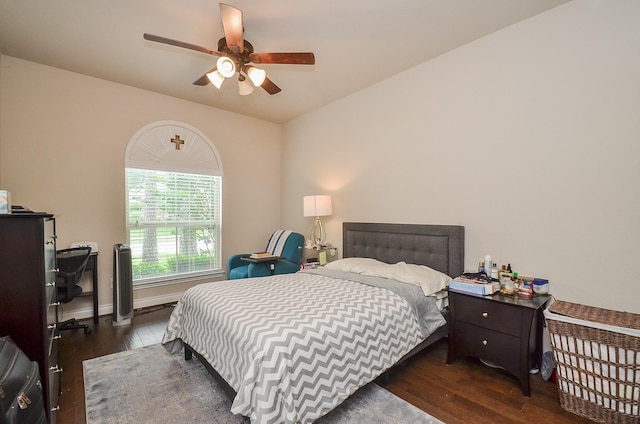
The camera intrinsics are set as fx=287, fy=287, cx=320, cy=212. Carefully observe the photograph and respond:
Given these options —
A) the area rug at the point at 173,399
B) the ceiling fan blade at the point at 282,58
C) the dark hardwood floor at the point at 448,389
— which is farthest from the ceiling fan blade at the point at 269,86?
the dark hardwood floor at the point at 448,389

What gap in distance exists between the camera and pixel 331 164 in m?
4.05

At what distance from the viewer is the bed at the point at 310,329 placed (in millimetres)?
1412

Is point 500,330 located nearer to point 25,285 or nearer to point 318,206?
point 318,206

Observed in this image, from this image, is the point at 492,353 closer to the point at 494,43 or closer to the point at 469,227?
the point at 469,227

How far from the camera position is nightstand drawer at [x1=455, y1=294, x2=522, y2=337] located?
1.96 m

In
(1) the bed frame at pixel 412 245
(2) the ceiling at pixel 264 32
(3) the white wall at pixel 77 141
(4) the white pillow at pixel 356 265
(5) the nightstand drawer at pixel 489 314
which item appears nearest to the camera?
(5) the nightstand drawer at pixel 489 314

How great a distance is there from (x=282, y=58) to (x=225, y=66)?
17.3 inches

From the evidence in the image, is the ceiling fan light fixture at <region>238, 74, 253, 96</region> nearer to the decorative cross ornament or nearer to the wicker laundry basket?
the decorative cross ornament

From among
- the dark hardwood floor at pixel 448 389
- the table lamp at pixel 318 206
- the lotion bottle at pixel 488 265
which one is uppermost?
the table lamp at pixel 318 206

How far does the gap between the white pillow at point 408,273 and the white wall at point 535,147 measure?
17.0 inches

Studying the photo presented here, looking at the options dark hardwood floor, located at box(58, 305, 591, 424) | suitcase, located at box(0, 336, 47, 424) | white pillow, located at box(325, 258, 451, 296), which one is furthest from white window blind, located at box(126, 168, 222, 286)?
suitcase, located at box(0, 336, 47, 424)

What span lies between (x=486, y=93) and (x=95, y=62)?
3857 mm

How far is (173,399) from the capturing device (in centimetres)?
191

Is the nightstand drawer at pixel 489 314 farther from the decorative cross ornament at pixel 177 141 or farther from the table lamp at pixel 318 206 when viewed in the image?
the decorative cross ornament at pixel 177 141
